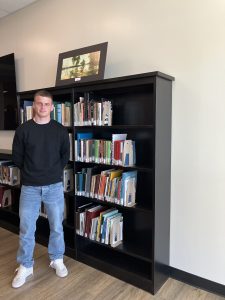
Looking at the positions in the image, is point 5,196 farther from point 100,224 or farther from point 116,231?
point 116,231

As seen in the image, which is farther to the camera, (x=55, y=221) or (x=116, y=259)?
(x=116, y=259)

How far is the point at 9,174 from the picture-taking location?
330cm

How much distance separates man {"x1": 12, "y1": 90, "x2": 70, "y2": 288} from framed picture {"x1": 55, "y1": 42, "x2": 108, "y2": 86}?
0.50 metres

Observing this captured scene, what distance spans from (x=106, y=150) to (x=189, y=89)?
0.90 meters

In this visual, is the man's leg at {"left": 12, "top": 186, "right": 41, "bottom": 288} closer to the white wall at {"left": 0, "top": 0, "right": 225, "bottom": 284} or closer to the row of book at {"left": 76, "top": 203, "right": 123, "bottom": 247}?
the row of book at {"left": 76, "top": 203, "right": 123, "bottom": 247}

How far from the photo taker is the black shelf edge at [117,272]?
219cm

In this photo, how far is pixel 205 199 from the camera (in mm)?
A: 2141

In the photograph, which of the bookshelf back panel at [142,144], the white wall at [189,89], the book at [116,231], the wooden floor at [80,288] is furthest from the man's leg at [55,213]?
the white wall at [189,89]

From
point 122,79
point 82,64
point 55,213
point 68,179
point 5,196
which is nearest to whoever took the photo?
point 122,79

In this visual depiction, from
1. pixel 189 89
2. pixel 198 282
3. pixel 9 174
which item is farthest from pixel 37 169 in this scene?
pixel 198 282

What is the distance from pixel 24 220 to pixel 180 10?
88.2 inches

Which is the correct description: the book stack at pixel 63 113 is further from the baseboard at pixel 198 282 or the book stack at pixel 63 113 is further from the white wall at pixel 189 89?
the baseboard at pixel 198 282

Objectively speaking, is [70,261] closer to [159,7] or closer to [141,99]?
[141,99]

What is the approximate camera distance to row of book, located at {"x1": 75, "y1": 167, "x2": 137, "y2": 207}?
2270mm
